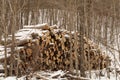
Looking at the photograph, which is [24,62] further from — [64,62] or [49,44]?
[64,62]

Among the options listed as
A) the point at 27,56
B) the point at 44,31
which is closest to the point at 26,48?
the point at 27,56

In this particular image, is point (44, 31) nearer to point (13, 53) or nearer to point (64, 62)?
point (64, 62)

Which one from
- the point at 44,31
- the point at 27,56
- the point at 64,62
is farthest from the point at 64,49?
the point at 27,56

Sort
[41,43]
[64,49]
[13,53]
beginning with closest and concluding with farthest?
1. [13,53]
2. [41,43]
3. [64,49]

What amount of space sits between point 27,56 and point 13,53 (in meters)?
1.06

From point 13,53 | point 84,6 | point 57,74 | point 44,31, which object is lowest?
point 57,74

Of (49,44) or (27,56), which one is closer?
(27,56)

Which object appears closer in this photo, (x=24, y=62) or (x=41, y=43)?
(x=24, y=62)

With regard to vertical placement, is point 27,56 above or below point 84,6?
below

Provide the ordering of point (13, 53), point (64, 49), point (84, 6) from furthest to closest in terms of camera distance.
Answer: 1. point (64, 49)
2. point (84, 6)
3. point (13, 53)

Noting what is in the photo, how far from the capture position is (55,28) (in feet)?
28.6

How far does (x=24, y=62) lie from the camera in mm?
7266

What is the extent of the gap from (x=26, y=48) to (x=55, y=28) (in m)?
1.65

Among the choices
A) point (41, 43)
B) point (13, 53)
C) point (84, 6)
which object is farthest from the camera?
point (41, 43)
